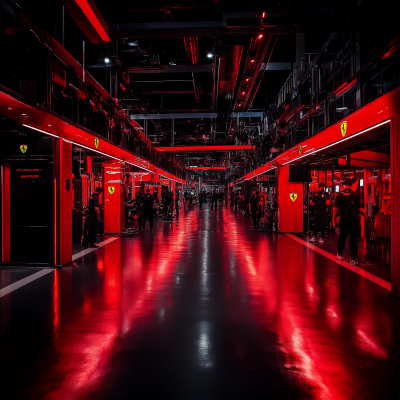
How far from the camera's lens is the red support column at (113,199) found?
1207cm

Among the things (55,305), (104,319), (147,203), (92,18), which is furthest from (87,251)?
(92,18)

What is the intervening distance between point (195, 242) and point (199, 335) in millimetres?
6775

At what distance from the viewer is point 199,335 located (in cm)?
338

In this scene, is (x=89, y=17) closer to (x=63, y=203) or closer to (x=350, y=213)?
(x=63, y=203)

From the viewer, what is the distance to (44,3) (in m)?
7.13

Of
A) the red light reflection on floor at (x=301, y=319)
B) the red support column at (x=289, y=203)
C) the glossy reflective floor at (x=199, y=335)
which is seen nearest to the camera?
the glossy reflective floor at (x=199, y=335)

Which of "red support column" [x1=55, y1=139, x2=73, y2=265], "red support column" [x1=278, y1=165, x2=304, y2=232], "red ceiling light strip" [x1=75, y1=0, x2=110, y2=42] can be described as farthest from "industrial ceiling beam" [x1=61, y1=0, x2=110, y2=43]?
"red support column" [x1=278, y1=165, x2=304, y2=232]

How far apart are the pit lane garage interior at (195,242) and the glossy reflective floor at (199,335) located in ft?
0.07

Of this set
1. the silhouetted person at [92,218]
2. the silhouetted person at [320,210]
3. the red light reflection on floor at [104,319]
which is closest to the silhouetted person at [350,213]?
the silhouetted person at [320,210]

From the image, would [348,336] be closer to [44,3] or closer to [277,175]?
[44,3]

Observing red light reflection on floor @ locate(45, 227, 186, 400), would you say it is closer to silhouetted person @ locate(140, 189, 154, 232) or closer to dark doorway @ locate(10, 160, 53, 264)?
dark doorway @ locate(10, 160, 53, 264)

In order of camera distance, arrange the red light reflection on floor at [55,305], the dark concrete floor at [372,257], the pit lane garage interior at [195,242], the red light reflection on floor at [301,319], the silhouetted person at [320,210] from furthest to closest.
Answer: the silhouetted person at [320,210] < the dark concrete floor at [372,257] < the red light reflection on floor at [55,305] < the pit lane garage interior at [195,242] < the red light reflection on floor at [301,319]

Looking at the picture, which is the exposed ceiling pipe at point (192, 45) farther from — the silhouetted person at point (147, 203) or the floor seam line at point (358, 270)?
the floor seam line at point (358, 270)

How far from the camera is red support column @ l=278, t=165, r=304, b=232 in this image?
1262cm
